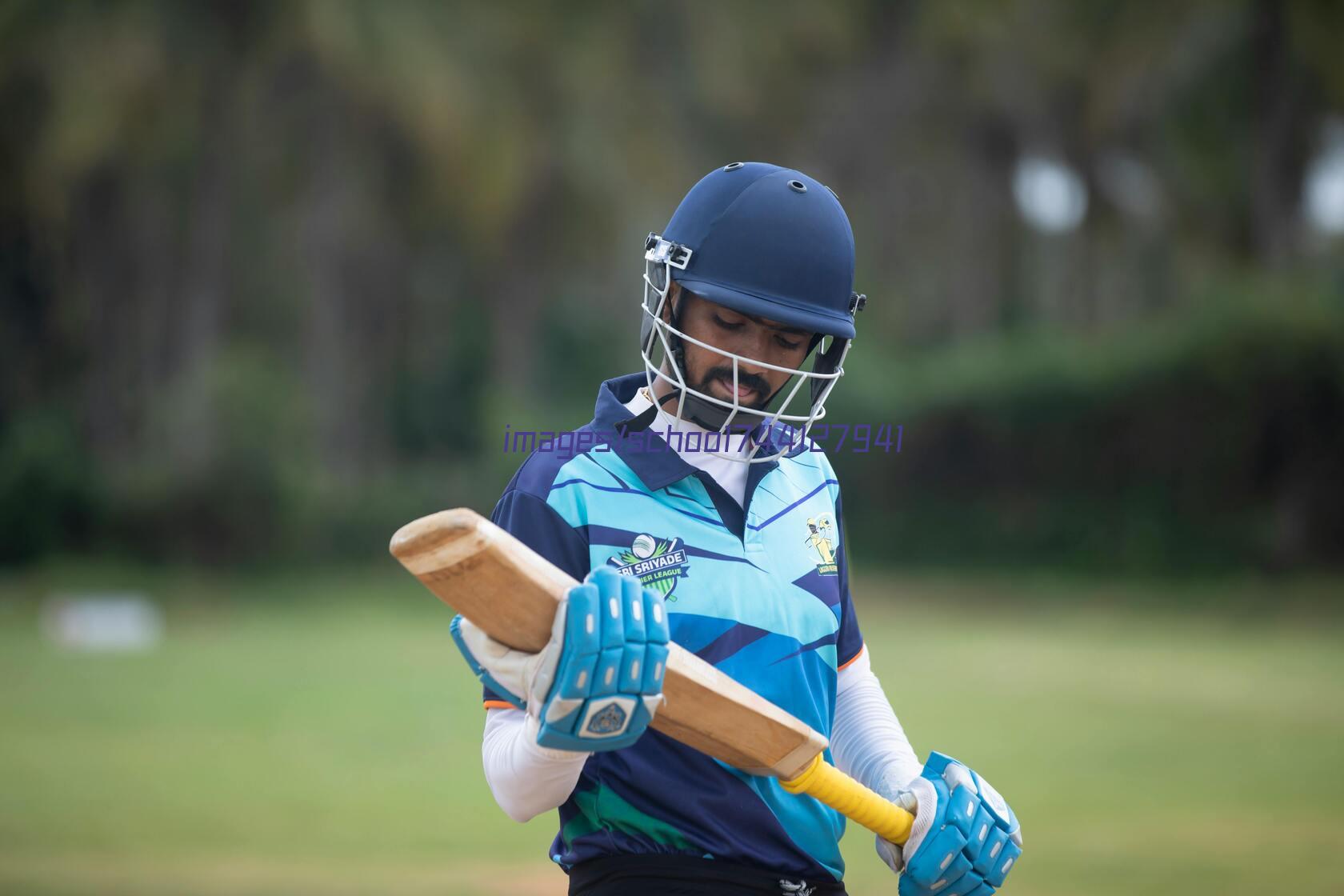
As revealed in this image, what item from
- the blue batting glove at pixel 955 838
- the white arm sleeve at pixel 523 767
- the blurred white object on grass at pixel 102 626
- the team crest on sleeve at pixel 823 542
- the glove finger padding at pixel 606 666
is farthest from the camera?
the blurred white object on grass at pixel 102 626

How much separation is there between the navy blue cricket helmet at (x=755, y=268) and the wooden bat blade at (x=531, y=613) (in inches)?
19.8

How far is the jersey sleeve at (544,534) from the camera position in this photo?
2.10 m

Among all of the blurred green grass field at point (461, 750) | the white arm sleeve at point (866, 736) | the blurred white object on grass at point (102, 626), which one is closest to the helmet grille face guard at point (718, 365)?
Answer: the white arm sleeve at point (866, 736)

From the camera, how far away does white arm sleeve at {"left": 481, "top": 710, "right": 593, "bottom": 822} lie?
194 centimetres

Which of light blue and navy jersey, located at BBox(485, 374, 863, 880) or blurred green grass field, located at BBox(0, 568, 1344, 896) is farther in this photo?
blurred green grass field, located at BBox(0, 568, 1344, 896)

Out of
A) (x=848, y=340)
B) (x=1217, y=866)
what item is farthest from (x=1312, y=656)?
(x=848, y=340)

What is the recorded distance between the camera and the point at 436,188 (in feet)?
66.4

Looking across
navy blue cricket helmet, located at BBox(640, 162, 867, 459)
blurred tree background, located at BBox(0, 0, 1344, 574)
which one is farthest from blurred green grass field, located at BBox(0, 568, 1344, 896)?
navy blue cricket helmet, located at BBox(640, 162, 867, 459)

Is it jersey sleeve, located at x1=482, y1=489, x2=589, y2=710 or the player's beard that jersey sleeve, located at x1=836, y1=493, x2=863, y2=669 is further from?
jersey sleeve, located at x1=482, y1=489, x2=589, y2=710

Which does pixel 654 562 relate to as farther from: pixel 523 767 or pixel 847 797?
pixel 847 797

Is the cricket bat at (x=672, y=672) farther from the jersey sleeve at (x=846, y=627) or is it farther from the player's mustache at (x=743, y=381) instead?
the player's mustache at (x=743, y=381)

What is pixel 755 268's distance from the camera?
7.54 ft

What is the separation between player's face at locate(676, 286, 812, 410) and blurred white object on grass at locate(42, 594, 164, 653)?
11403 mm

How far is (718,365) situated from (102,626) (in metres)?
12.4
